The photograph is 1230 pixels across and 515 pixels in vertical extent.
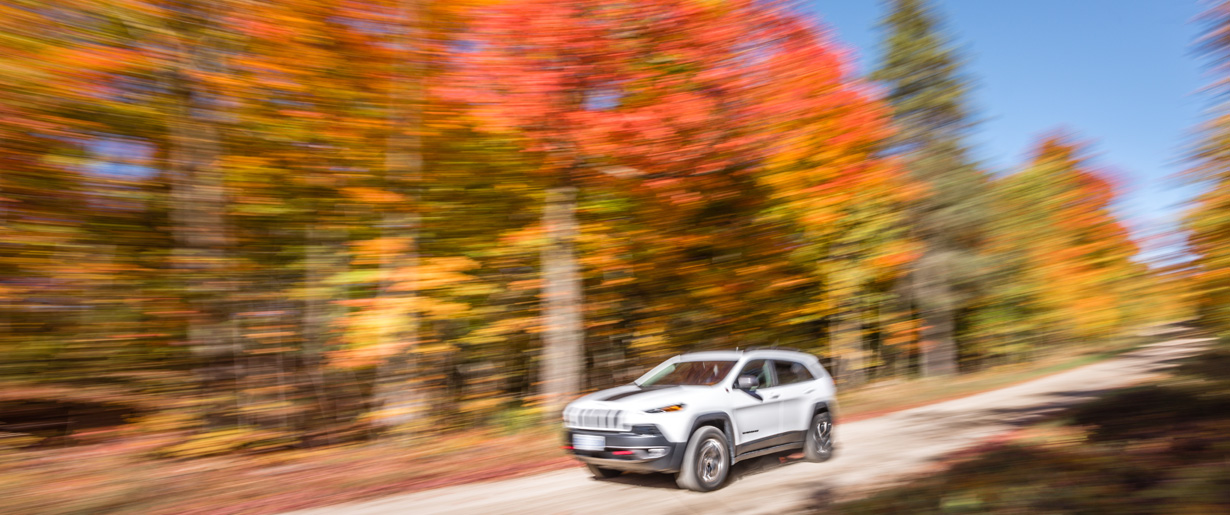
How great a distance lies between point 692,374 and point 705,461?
119 cm

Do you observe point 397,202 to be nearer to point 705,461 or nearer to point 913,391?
point 705,461

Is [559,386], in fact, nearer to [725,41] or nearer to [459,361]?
[459,361]

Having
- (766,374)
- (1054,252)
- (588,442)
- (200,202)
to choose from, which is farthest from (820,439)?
(1054,252)

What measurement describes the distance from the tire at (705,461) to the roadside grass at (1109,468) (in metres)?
1.32

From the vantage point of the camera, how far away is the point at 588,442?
7730mm

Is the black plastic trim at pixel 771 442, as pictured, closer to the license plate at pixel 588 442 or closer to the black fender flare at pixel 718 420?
the black fender flare at pixel 718 420

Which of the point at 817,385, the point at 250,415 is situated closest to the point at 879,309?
the point at 817,385

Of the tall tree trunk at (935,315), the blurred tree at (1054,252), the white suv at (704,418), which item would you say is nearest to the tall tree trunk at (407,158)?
the white suv at (704,418)

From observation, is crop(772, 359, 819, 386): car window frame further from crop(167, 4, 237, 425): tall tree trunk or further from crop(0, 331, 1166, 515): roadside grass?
crop(167, 4, 237, 425): tall tree trunk

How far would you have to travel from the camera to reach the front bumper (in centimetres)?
727

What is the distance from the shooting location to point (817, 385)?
9703mm

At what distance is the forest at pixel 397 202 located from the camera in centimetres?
1016

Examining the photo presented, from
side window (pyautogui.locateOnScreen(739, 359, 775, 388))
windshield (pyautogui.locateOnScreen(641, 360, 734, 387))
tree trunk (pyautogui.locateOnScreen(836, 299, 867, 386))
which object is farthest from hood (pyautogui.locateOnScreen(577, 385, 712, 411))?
tree trunk (pyautogui.locateOnScreen(836, 299, 867, 386))

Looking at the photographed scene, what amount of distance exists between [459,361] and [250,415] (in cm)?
425
